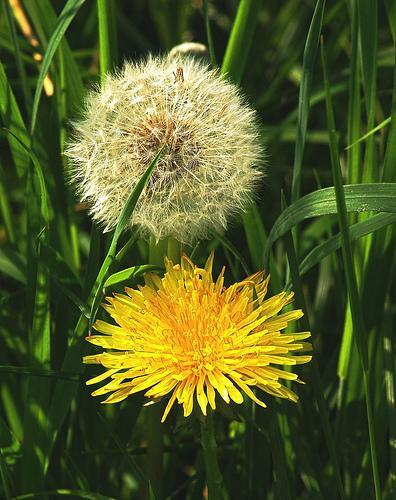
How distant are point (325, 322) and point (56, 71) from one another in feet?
3.07

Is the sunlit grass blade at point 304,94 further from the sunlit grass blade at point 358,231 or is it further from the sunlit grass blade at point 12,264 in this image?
the sunlit grass blade at point 12,264

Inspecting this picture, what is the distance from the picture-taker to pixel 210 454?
115 centimetres

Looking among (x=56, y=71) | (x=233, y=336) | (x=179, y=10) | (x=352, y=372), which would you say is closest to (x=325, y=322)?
(x=352, y=372)

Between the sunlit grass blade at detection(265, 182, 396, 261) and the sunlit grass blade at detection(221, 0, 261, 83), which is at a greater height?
the sunlit grass blade at detection(221, 0, 261, 83)

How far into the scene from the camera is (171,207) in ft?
4.32

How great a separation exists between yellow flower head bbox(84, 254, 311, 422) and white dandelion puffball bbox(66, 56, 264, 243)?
0.15m

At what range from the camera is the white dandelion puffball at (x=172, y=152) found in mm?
1313

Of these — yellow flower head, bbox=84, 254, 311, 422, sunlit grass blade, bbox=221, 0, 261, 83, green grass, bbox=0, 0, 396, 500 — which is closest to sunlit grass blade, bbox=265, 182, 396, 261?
green grass, bbox=0, 0, 396, 500

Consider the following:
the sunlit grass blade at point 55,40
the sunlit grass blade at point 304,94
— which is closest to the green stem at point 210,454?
the sunlit grass blade at point 304,94

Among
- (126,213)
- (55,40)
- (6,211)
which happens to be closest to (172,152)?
(126,213)

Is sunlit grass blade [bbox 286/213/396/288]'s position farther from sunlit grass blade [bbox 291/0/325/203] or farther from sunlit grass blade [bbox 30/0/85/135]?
sunlit grass blade [bbox 30/0/85/135]

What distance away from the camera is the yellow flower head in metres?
1.08

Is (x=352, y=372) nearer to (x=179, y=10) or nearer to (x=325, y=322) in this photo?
(x=325, y=322)

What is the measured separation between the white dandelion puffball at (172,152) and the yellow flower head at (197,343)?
147 mm
